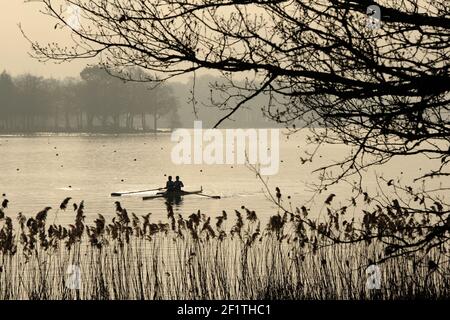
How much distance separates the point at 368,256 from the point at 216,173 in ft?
283

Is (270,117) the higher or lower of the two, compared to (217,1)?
lower

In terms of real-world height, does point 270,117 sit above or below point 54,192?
above

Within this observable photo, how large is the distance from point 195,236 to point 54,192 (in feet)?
191

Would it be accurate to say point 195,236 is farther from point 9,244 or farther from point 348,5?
point 348,5

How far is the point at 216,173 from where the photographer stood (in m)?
104

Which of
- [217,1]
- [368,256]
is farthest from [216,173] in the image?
[217,1]

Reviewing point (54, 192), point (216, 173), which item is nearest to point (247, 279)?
point (54, 192)

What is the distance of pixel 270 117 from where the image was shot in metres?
12.0

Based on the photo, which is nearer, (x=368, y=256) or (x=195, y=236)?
(x=195, y=236)

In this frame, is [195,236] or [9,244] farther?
[195,236]

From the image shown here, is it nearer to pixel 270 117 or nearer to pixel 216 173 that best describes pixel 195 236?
pixel 270 117

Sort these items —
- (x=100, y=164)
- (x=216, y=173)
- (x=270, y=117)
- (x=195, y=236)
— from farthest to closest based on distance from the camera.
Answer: (x=100, y=164) < (x=216, y=173) < (x=195, y=236) < (x=270, y=117)

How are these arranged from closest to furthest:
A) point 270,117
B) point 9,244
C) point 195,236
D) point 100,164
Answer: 1. point 270,117
2. point 9,244
3. point 195,236
4. point 100,164

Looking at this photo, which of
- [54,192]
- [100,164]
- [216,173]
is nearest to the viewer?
[54,192]
